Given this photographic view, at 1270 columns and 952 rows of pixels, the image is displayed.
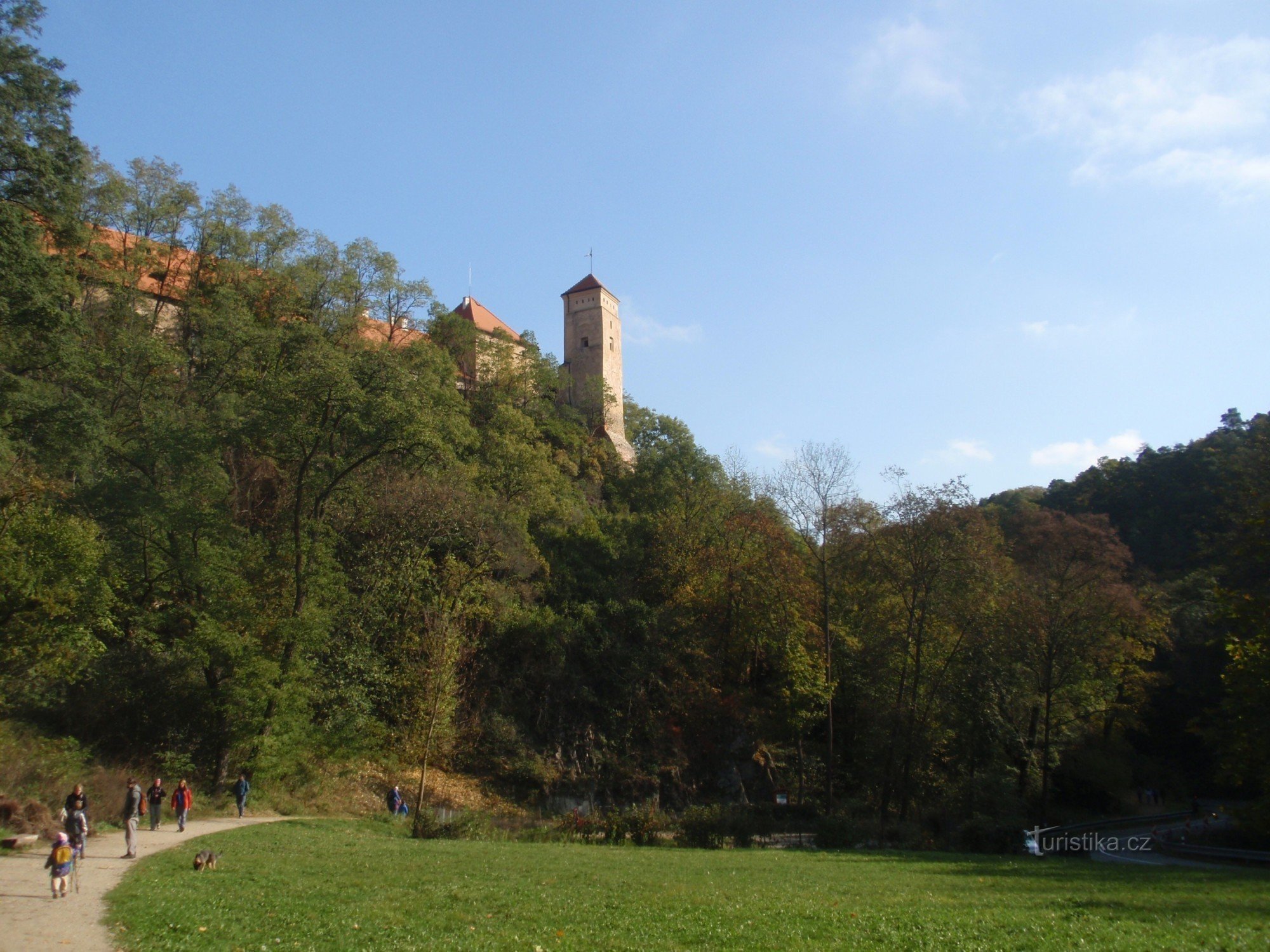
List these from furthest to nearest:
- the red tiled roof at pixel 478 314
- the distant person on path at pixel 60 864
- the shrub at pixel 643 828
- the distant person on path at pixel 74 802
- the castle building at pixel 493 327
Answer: the red tiled roof at pixel 478 314 → the castle building at pixel 493 327 → the shrub at pixel 643 828 → the distant person on path at pixel 74 802 → the distant person on path at pixel 60 864

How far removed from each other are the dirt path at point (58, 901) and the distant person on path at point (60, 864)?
0.41 feet

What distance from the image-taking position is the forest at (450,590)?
20984mm

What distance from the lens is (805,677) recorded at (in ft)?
97.8

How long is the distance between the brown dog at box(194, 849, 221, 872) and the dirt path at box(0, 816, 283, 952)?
995 millimetres

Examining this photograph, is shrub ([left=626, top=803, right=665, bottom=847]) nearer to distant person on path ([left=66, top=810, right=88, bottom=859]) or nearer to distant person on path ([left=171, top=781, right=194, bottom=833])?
distant person on path ([left=171, top=781, right=194, bottom=833])

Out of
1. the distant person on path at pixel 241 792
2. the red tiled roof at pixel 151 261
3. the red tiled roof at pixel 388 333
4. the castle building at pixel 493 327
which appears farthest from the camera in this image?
the red tiled roof at pixel 388 333

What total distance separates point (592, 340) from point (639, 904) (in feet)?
207

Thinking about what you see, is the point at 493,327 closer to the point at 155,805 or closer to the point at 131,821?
the point at 155,805

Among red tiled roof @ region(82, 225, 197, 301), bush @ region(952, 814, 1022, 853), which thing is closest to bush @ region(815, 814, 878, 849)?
bush @ region(952, 814, 1022, 853)

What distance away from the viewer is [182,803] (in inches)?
691

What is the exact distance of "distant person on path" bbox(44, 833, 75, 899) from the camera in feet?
31.3

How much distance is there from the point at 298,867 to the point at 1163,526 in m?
54.5

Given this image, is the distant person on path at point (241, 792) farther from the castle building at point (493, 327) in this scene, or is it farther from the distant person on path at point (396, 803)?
the castle building at point (493, 327)

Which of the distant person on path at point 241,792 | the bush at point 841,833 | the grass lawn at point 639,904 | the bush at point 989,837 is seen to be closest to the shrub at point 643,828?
the grass lawn at point 639,904
